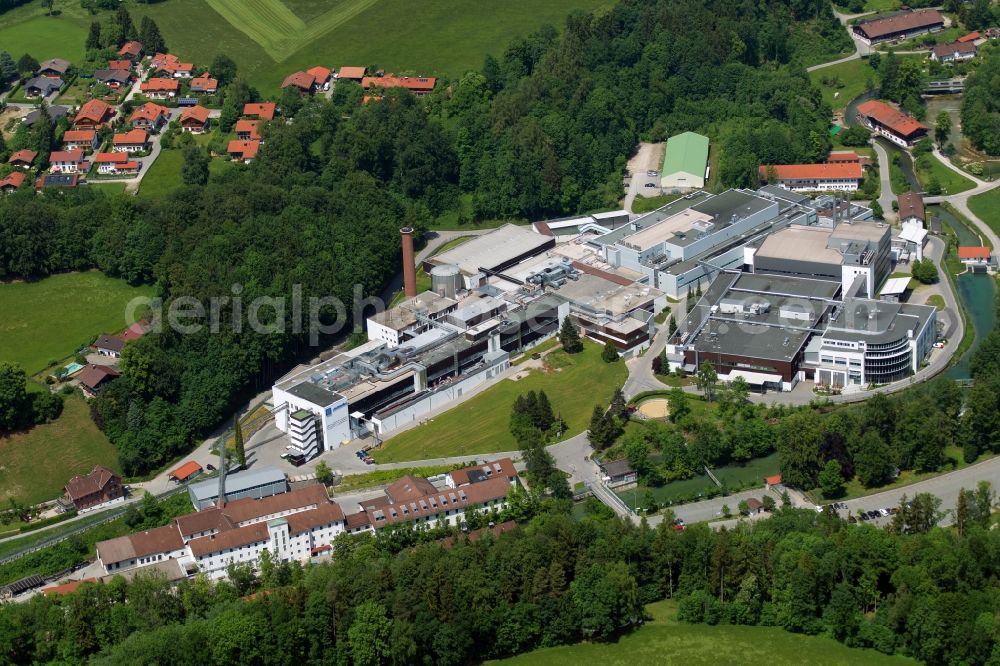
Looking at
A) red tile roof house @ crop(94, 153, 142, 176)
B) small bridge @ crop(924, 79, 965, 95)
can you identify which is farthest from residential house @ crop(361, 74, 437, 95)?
small bridge @ crop(924, 79, 965, 95)

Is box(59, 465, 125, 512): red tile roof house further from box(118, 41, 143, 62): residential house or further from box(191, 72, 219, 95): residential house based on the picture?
box(118, 41, 143, 62): residential house

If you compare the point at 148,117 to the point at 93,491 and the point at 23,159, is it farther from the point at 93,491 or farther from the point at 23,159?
the point at 93,491

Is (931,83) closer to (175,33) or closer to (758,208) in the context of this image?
(758,208)

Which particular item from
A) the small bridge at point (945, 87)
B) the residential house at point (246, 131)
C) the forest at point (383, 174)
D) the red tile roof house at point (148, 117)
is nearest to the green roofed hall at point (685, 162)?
the forest at point (383, 174)

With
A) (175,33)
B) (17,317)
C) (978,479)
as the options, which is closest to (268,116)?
(175,33)

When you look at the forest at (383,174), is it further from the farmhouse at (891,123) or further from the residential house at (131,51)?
the residential house at (131,51)

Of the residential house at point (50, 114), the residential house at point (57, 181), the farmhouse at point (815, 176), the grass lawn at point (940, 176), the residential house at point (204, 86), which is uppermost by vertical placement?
the residential house at point (204, 86)
